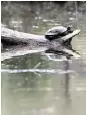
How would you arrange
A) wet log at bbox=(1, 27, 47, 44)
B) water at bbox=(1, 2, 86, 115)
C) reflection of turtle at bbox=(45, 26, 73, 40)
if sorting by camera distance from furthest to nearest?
reflection of turtle at bbox=(45, 26, 73, 40), wet log at bbox=(1, 27, 47, 44), water at bbox=(1, 2, 86, 115)

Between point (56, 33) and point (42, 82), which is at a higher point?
point (56, 33)

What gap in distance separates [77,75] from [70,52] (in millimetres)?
742

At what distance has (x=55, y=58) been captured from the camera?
3.97 m

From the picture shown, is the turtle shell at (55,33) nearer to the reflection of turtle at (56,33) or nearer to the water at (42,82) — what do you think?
the reflection of turtle at (56,33)

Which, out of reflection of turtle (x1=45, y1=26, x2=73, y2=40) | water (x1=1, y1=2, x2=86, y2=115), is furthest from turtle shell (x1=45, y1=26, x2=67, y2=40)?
water (x1=1, y1=2, x2=86, y2=115)

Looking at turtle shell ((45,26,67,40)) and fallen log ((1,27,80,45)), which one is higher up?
turtle shell ((45,26,67,40))

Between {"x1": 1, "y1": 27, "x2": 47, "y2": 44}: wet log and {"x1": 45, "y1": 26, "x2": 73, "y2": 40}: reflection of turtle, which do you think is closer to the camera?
{"x1": 1, "y1": 27, "x2": 47, "y2": 44}: wet log

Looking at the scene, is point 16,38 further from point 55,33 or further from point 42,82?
point 42,82

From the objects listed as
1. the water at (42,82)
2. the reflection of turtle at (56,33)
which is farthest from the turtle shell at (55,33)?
the water at (42,82)

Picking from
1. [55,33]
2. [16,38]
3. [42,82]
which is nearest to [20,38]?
[16,38]

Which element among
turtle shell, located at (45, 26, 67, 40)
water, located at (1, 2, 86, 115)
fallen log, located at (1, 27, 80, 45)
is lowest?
water, located at (1, 2, 86, 115)

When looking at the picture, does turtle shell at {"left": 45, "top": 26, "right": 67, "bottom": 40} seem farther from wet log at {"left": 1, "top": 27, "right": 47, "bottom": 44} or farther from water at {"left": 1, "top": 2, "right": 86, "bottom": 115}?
water at {"left": 1, "top": 2, "right": 86, "bottom": 115}

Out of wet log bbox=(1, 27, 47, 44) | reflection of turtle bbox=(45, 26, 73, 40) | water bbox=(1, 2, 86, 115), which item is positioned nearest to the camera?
water bbox=(1, 2, 86, 115)

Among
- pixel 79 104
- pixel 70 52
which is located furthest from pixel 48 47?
pixel 79 104
